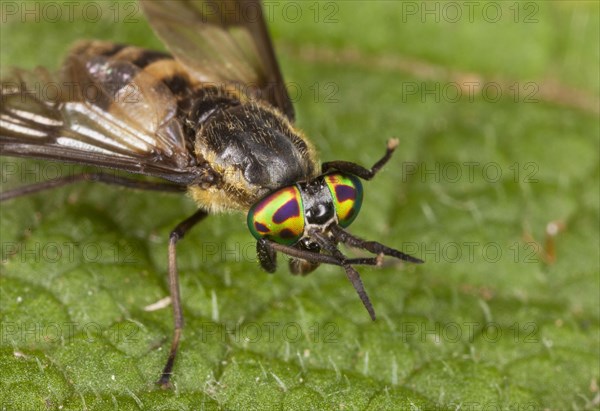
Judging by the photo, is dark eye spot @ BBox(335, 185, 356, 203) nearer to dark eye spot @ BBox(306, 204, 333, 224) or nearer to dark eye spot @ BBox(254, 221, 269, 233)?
dark eye spot @ BBox(306, 204, 333, 224)

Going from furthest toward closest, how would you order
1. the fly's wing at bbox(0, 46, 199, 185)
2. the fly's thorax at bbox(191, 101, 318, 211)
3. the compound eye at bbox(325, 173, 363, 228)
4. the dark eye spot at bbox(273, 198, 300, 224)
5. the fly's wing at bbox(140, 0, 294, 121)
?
the fly's wing at bbox(140, 0, 294, 121) → the fly's wing at bbox(0, 46, 199, 185) → the fly's thorax at bbox(191, 101, 318, 211) → the compound eye at bbox(325, 173, 363, 228) → the dark eye spot at bbox(273, 198, 300, 224)

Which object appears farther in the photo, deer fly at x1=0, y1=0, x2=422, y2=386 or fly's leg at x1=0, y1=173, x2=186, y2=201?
fly's leg at x1=0, y1=173, x2=186, y2=201

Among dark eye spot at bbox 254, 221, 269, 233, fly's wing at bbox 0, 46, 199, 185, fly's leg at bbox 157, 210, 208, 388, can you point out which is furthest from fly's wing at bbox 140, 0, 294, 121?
dark eye spot at bbox 254, 221, 269, 233

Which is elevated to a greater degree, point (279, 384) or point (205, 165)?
point (205, 165)

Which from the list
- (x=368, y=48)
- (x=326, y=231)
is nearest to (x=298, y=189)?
(x=326, y=231)

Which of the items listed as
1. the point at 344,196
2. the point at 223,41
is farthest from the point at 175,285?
the point at 223,41

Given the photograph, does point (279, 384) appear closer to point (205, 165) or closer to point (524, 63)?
point (205, 165)

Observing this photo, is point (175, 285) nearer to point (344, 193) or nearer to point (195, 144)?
point (195, 144)
